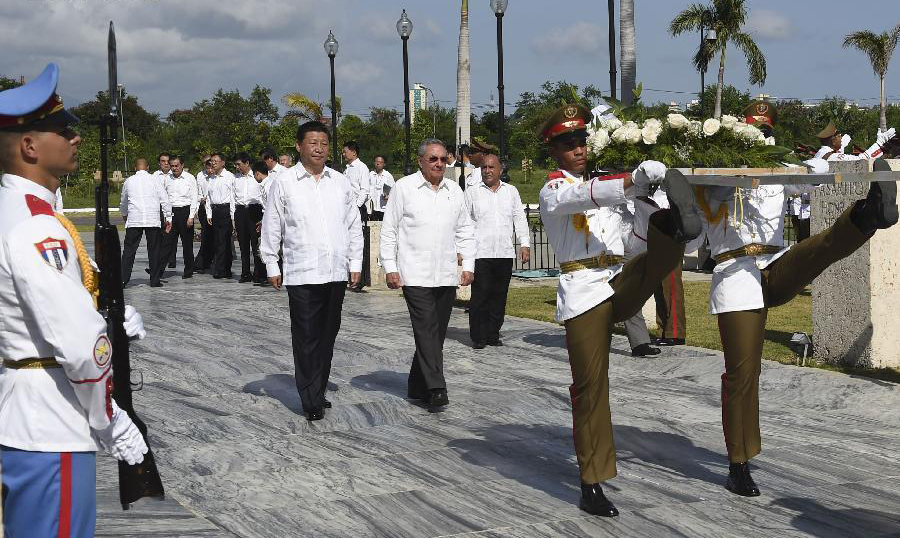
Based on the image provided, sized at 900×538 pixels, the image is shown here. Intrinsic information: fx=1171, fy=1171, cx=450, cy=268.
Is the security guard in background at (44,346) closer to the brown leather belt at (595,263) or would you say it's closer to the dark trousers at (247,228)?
the brown leather belt at (595,263)

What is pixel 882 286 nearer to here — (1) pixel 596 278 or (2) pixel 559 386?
(2) pixel 559 386

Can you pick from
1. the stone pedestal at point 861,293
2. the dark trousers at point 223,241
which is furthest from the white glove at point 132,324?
the dark trousers at point 223,241

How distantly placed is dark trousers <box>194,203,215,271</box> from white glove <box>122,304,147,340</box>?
17.7 metres

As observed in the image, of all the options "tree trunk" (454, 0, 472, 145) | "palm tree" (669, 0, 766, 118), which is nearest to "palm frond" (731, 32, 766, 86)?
"palm tree" (669, 0, 766, 118)

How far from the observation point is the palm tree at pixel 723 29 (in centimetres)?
4981

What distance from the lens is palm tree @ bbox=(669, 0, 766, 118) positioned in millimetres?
49812

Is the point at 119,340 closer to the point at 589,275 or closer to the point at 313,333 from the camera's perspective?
the point at 589,275

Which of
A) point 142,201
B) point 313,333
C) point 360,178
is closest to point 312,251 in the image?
point 313,333

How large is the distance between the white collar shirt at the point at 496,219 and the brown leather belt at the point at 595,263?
5.96 m

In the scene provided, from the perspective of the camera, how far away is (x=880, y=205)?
5.68 m

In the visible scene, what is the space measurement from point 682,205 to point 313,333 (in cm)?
403

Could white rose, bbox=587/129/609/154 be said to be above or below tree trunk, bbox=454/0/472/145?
below

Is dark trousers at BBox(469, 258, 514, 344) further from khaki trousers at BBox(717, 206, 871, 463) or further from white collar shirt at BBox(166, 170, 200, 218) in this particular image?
white collar shirt at BBox(166, 170, 200, 218)

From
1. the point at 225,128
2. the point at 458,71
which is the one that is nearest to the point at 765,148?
the point at 458,71
